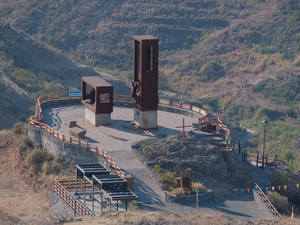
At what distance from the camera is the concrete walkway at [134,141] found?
5550cm

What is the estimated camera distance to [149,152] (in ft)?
201

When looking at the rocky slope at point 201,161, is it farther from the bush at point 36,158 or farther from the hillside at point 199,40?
the hillside at point 199,40

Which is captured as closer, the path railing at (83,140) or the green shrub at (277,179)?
the path railing at (83,140)

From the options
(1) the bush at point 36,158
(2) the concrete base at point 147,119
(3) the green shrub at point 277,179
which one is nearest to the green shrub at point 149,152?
(2) the concrete base at point 147,119

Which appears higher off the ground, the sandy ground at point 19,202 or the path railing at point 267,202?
the path railing at point 267,202

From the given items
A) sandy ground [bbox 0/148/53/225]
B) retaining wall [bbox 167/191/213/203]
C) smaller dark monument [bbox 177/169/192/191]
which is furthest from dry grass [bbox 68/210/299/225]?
sandy ground [bbox 0/148/53/225]

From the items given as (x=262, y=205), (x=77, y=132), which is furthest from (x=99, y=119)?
(x=262, y=205)

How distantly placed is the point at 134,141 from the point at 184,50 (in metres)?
72.9

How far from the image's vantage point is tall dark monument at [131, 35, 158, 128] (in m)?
65.5

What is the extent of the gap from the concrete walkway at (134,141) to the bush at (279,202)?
0.96 meters

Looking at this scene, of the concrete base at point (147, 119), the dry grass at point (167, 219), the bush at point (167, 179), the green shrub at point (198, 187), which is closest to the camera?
the dry grass at point (167, 219)

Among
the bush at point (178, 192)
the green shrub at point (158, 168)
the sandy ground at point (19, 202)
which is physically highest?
the green shrub at point (158, 168)

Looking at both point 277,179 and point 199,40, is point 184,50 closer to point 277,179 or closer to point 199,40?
point 199,40

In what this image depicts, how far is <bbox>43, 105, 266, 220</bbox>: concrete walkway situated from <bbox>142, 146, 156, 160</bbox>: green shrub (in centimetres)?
60
